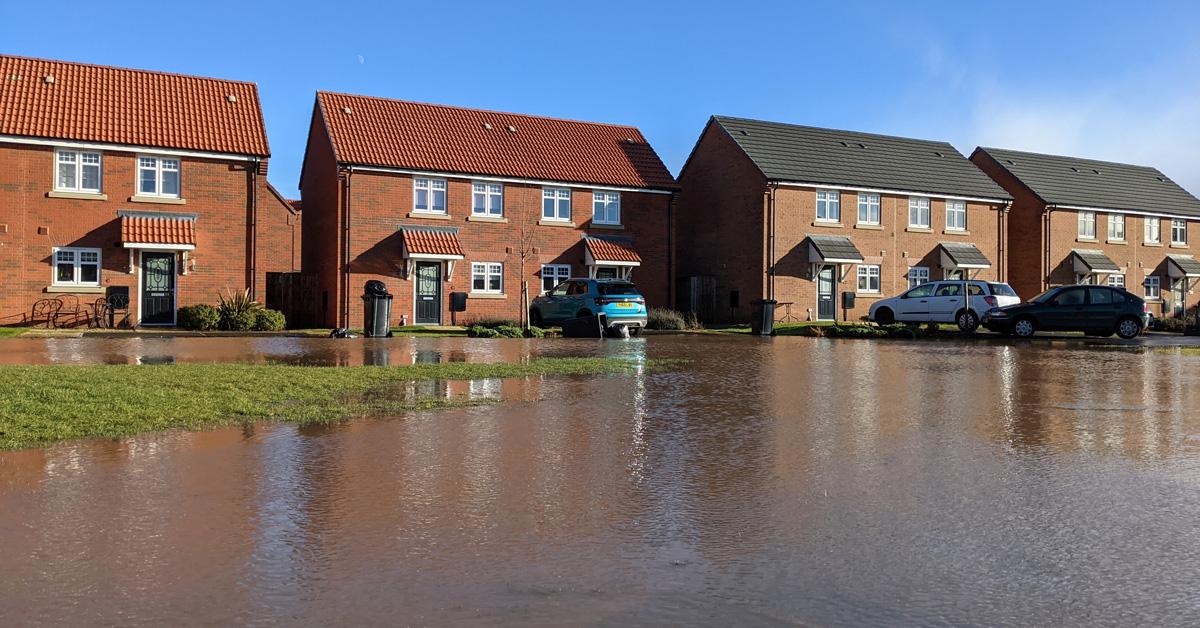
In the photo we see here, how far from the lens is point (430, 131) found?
36438 mm

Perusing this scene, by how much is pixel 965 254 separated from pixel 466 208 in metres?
22.5

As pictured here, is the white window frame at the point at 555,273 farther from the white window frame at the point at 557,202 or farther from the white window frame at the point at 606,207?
the white window frame at the point at 606,207

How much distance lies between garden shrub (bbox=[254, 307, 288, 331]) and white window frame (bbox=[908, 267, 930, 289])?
86.8ft

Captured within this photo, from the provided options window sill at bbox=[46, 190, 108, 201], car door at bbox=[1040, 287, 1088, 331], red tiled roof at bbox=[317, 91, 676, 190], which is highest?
red tiled roof at bbox=[317, 91, 676, 190]

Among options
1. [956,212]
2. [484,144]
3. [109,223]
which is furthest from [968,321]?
[109,223]

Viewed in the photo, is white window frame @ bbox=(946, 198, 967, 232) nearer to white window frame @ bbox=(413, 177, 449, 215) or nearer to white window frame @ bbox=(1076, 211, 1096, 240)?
white window frame @ bbox=(1076, 211, 1096, 240)

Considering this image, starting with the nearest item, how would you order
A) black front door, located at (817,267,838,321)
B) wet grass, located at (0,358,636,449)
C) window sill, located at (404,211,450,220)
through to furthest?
wet grass, located at (0,358,636,449) → window sill, located at (404,211,450,220) → black front door, located at (817,267,838,321)

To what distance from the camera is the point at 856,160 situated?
42812mm

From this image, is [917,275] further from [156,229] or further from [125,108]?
[125,108]

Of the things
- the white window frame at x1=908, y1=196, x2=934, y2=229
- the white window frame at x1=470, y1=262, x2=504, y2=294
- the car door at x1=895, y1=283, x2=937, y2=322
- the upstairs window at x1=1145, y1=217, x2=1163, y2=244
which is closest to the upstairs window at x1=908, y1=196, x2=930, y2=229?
the white window frame at x1=908, y1=196, x2=934, y2=229

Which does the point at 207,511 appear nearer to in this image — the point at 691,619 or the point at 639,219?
the point at 691,619

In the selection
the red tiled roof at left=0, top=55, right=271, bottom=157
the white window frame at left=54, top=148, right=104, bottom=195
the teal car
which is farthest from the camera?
the red tiled roof at left=0, top=55, right=271, bottom=157

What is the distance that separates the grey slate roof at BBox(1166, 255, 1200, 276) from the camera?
5056 cm

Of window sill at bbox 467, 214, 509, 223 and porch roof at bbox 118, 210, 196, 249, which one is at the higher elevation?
window sill at bbox 467, 214, 509, 223
